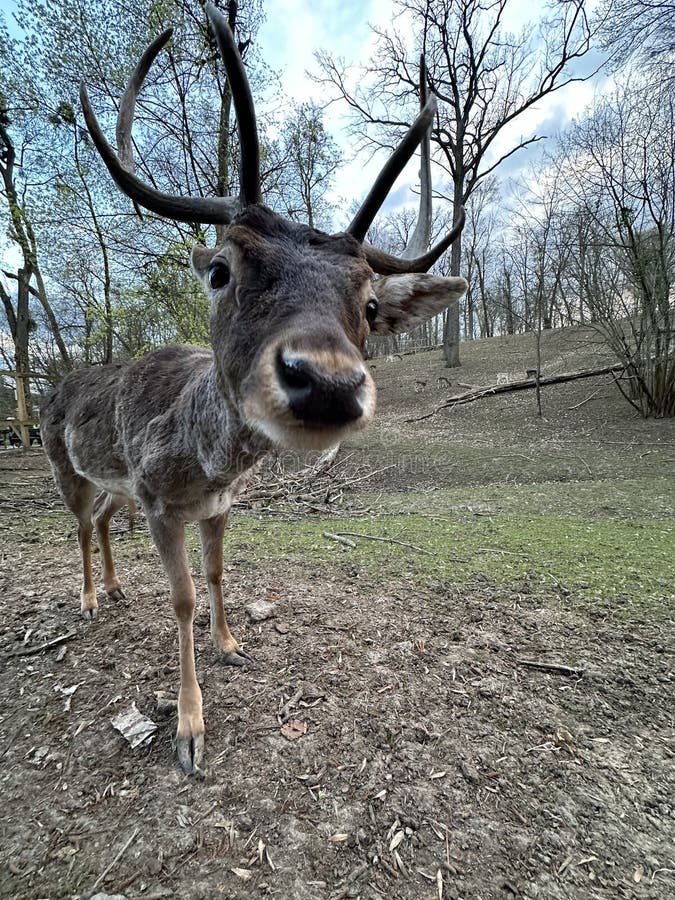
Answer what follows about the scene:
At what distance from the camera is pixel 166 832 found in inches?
68.1

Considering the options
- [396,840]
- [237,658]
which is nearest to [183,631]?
[237,658]

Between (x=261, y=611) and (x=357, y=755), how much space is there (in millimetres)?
1559

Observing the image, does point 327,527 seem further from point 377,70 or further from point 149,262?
point 377,70

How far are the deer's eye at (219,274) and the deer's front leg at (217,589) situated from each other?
1729 mm

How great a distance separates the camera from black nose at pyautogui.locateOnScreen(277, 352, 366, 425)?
4.75 ft

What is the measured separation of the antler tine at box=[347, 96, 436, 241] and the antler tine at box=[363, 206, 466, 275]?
10.6 inches

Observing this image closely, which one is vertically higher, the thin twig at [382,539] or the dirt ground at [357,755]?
the dirt ground at [357,755]

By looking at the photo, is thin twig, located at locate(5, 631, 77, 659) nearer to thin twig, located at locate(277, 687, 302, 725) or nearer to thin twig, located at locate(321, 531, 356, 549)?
thin twig, located at locate(277, 687, 302, 725)

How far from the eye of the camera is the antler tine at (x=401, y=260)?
9.18 ft

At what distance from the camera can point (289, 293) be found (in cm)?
186

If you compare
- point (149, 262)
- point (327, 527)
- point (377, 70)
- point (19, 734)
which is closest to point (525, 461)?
point (327, 527)

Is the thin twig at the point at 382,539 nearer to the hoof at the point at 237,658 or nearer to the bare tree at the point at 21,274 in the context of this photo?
the hoof at the point at 237,658

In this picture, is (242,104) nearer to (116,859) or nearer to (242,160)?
→ (242,160)

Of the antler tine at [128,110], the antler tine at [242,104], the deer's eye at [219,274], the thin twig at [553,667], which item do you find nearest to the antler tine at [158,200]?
the antler tine at [242,104]
